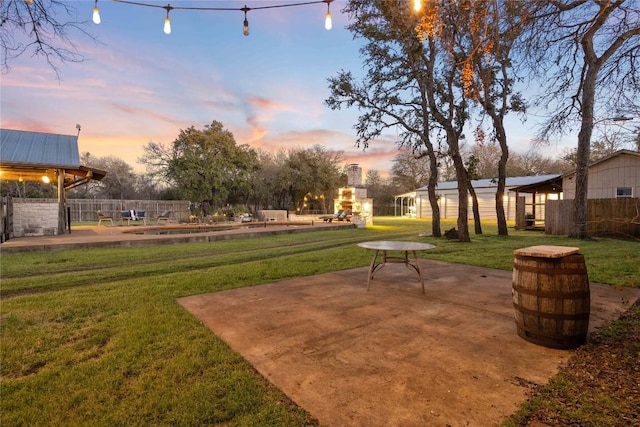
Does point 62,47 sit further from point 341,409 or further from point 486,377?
point 486,377

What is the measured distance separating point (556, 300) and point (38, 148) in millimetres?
16619

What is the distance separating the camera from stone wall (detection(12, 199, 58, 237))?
11.6m

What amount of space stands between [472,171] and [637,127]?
10.2 m

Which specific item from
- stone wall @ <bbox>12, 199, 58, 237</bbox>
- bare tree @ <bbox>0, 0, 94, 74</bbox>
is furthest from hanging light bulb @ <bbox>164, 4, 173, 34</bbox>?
stone wall @ <bbox>12, 199, 58, 237</bbox>

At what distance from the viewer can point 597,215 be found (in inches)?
488

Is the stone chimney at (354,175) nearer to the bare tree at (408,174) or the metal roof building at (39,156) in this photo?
the metal roof building at (39,156)

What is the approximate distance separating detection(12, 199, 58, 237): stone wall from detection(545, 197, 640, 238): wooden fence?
19.3 m

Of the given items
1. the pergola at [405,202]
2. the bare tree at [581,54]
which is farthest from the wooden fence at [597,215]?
the pergola at [405,202]

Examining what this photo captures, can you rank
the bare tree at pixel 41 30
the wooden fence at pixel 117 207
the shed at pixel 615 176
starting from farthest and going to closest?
the wooden fence at pixel 117 207, the shed at pixel 615 176, the bare tree at pixel 41 30

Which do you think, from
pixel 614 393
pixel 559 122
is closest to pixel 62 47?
pixel 614 393

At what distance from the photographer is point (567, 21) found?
4047mm

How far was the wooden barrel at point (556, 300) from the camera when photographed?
2572mm

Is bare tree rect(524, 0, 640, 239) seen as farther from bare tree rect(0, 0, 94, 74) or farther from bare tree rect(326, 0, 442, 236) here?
bare tree rect(326, 0, 442, 236)

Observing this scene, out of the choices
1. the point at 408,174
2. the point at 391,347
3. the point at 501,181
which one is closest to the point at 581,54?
the point at 391,347
